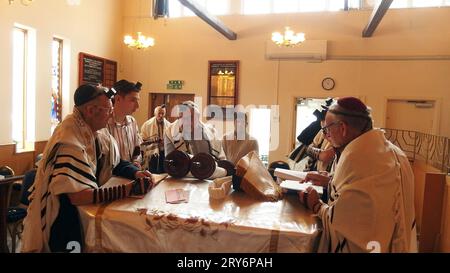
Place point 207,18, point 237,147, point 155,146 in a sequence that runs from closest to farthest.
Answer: point 155,146, point 237,147, point 207,18

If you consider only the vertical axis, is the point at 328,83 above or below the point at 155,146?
above

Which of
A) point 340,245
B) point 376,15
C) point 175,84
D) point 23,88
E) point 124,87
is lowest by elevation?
point 340,245

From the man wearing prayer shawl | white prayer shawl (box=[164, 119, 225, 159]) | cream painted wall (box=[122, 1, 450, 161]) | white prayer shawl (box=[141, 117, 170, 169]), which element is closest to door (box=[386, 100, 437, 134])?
cream painted wall (box=[122, 1, 450, 161])

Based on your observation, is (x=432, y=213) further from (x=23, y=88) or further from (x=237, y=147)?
(x=23, y=88)

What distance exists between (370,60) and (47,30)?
230 inches

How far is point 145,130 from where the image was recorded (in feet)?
17.1

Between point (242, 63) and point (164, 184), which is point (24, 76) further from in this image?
point (164, 184)

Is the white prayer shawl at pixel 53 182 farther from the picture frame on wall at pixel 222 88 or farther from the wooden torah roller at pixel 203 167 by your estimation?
the picture frame on wall at pixel 222 88

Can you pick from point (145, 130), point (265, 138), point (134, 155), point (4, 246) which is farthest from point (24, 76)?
point (265, 138)

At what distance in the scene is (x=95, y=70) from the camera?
24.2 ft

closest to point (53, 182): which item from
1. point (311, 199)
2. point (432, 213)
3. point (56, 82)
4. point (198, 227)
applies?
point (198, 227)

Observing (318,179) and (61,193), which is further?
(318,179)

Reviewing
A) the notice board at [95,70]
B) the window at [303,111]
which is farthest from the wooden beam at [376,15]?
the notice board at [95,70]

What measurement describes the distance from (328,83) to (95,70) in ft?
15.4
